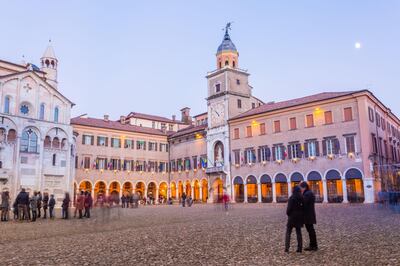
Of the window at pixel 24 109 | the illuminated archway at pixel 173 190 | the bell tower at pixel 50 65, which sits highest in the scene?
the bell tower at pixel 50 65

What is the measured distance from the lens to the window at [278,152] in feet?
142

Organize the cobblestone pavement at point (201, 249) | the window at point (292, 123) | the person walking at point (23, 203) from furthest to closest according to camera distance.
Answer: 1. the window at point (292, 123)
2. the person walking at point (23, 203)
3. the cobblestone pavement at point (201, 249)

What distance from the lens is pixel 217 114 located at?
2074 inches

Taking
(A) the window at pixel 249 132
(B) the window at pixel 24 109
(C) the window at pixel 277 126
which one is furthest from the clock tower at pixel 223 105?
(B) the window at pixel 24 109

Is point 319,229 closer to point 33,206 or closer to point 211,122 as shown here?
point 33,206

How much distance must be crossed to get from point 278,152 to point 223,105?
11999 millimetres

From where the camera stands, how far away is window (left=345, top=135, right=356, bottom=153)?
121 feet

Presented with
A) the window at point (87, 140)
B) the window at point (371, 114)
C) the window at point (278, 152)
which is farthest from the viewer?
the window at point (87, 140)

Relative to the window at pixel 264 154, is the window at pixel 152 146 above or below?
above

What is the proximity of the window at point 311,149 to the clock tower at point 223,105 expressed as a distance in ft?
39.4

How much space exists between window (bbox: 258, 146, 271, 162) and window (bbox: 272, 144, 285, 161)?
2.28 feet

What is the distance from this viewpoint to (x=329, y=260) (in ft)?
25.4

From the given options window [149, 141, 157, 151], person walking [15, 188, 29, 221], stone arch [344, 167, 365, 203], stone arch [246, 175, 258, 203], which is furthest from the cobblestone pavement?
window [149, 141, 157, 151]

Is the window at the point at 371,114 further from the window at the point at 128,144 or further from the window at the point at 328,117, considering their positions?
the window at the point at 128,144
